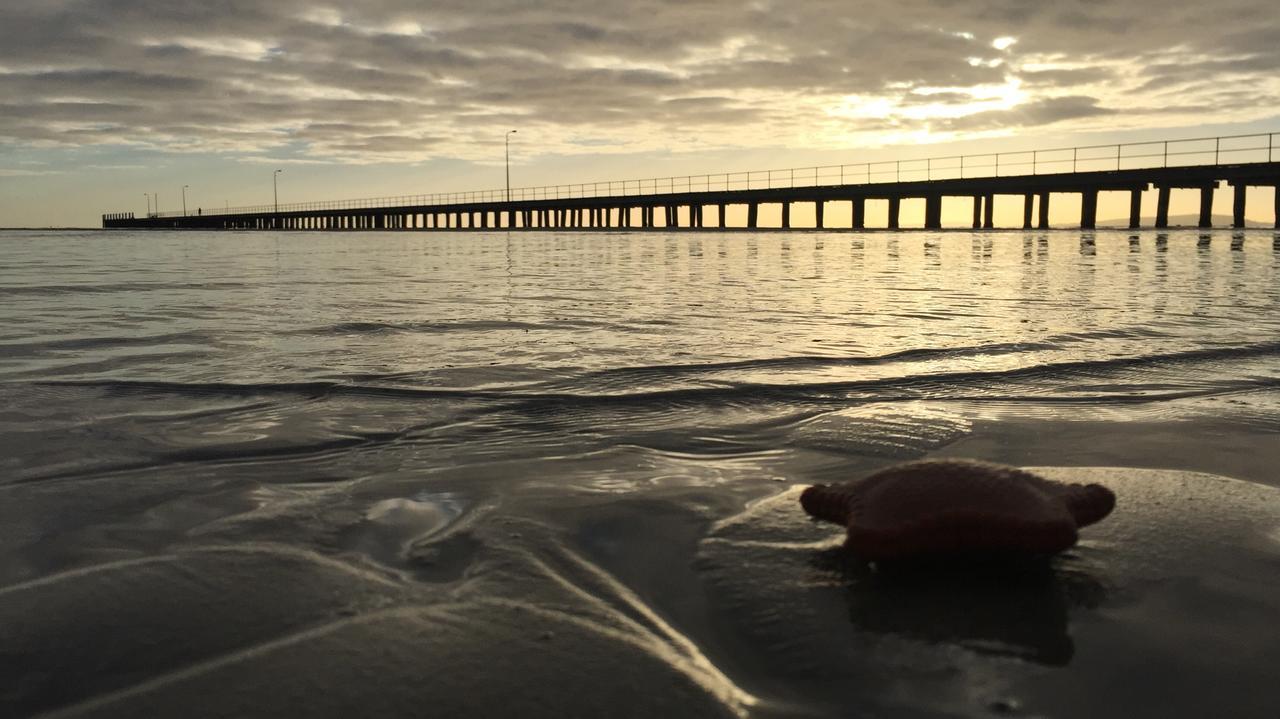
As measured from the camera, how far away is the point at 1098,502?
6.38ft

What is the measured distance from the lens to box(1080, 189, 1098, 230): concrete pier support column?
193 feet

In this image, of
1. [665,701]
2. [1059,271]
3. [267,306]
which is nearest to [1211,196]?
[1059,271]

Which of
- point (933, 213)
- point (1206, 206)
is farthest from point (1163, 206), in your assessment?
point (933, 213)

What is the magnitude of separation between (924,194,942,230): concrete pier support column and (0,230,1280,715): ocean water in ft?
197

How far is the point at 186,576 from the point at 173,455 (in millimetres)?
1270

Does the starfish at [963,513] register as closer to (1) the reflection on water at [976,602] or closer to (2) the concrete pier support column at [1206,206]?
(1) the reflection on water at [976,602]

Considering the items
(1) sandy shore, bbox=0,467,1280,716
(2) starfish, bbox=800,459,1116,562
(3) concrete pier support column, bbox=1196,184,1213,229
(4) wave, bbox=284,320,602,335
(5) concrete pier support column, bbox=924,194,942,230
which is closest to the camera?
(1) sandy shore, bbox=0,467,1280,716

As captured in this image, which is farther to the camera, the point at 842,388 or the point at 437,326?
the point at 437,326

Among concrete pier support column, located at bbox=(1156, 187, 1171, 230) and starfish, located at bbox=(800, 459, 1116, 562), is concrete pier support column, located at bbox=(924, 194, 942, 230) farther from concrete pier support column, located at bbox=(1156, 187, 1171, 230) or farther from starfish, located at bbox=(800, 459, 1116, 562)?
starfish, located at bbox=(800, 459, 1116, 562)

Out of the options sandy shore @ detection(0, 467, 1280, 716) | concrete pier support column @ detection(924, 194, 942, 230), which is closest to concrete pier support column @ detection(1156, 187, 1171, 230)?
concrete pier support column @ detection(924, 194, 942, 230)

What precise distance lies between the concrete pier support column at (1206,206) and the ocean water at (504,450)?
55.6 meters

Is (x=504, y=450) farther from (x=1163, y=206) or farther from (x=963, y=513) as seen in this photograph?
(x=1163, y=206)

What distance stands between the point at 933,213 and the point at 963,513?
67.6 metres

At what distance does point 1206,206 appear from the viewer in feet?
177
